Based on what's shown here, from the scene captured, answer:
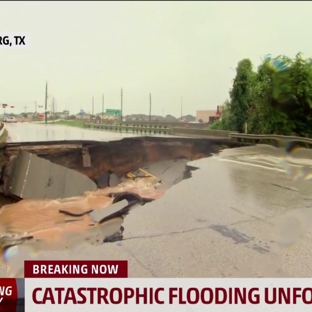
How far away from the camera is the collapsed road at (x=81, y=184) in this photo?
540cm

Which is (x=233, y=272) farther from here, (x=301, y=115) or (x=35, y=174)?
(x=301, y=115)

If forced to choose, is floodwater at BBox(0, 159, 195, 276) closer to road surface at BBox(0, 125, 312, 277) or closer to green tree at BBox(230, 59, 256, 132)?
road surface at BBox(0, 125, 312, 277)

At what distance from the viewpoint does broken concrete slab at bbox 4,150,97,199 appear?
10.7 m

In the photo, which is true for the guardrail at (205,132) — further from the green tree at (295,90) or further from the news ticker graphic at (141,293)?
the news ticker graphic at (141,293)

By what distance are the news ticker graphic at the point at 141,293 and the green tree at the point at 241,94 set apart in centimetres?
1879

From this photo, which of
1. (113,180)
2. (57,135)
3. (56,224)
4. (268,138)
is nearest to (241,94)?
(268,138)

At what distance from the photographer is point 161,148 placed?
16516 mm

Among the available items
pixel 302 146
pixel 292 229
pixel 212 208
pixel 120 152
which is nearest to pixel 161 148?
pixel 120 152

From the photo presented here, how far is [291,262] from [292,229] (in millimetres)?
1118

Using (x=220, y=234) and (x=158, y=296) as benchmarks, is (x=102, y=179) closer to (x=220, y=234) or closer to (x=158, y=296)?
(x=220, y=234)

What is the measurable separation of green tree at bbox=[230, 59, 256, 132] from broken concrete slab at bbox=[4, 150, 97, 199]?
13633 millimetres

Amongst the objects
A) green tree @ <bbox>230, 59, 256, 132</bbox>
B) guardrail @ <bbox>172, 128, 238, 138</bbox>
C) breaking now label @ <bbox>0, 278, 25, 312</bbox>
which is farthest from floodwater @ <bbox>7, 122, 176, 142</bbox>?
breaking now label @ <bbox>0, 278, 25, 312</bbox>

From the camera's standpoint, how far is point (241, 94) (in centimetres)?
2092

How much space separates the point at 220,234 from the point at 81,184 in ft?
27.7
